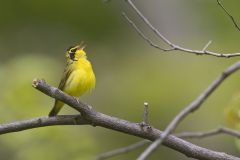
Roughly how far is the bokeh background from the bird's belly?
125 centimetres

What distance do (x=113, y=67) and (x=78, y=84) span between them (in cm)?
745

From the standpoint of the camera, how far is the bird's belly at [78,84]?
5.49 m

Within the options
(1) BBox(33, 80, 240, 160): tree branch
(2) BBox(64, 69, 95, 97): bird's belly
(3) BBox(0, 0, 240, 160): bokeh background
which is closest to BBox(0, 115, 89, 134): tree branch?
(1) BBox(33, 80, 240, 160): tree branch

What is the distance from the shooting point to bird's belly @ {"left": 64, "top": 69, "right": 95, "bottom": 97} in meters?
5.49

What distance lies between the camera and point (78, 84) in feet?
18.1

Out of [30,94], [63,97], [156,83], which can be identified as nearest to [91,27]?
[156,83]

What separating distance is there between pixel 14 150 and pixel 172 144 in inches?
127

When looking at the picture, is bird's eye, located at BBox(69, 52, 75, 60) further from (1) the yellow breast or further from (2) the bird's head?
(1) the yellow breast

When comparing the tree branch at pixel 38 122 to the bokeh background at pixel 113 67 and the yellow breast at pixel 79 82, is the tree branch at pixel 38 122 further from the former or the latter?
the bokeh background at pixel 113 67

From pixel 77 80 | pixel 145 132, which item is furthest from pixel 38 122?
pixel 77 80

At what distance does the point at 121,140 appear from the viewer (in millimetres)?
10516

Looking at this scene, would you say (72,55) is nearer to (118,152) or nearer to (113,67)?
(118,152)

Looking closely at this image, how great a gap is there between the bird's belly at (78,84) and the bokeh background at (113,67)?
1253mm

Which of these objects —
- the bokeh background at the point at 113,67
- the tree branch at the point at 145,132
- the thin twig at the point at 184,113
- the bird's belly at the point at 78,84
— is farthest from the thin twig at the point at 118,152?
the bokeh background at the point at 113,67
